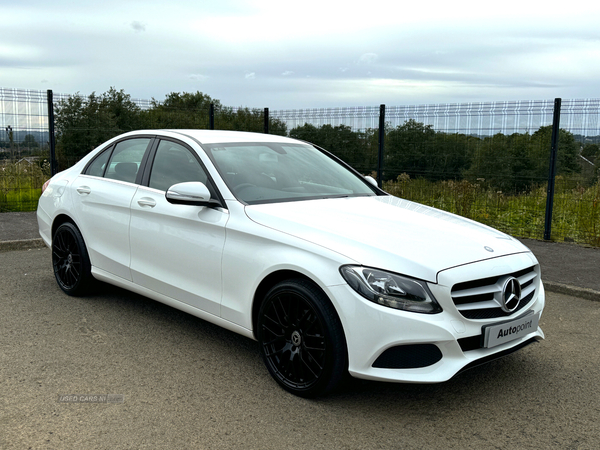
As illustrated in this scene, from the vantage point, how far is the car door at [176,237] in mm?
4172

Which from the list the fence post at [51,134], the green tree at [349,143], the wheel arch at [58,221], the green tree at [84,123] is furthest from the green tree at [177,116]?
the wheel arch at [58,221]

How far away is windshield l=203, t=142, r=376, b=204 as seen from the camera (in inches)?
171

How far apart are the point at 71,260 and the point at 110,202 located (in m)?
0.94

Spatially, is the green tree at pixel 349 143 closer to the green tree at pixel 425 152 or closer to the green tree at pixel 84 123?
the green tree at pixel 425 152

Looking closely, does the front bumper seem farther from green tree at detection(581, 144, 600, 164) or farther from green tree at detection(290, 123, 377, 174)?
green tree at detection(290, 123, 377, 174)

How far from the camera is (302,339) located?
3.62 meters

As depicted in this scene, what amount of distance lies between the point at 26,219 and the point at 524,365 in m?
9.16

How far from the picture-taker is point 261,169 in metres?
4.59

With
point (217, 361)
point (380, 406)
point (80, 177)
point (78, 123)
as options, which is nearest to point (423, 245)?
point (380, 406)

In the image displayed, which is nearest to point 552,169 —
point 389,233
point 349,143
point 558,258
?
point 558,258

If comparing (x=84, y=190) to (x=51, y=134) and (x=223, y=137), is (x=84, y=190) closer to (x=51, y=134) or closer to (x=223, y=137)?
(x=223, y=137)

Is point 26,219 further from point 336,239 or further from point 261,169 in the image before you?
point 336,239

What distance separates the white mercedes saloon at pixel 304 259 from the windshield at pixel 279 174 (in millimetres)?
15

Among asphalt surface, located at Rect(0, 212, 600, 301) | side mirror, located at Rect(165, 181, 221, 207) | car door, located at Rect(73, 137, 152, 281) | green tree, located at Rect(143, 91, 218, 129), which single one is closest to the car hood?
side mirror, located at Rect(165, 181, 221, 207)
